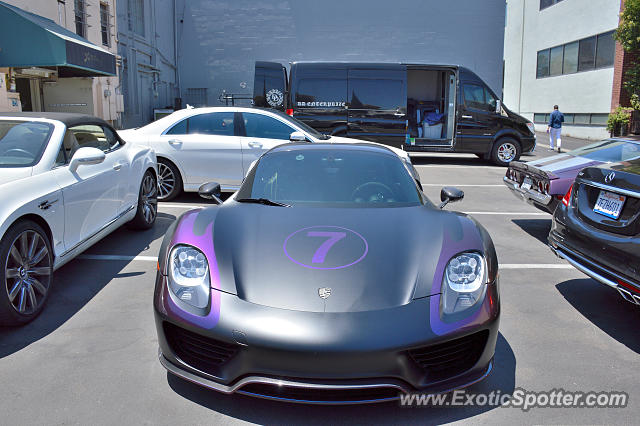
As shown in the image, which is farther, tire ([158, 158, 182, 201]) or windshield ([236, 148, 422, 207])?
tire ([158, 158, 182, 201])

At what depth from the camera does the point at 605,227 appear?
13.5 feet

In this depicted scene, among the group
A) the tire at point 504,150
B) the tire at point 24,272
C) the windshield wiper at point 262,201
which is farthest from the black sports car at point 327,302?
the tire at point 504,150

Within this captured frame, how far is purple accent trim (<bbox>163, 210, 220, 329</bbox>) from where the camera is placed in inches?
105

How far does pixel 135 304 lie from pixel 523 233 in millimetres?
4927

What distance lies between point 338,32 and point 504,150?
1345 cm

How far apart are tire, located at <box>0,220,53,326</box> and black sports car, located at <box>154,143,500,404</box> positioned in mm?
1146

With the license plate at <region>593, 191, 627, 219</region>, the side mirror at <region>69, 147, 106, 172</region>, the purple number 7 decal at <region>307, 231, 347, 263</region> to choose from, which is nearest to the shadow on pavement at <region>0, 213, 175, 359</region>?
the side mirror at <region>69, 147, 106, 172</region>

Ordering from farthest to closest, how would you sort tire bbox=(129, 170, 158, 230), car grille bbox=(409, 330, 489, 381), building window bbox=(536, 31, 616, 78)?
building window bbox=(536, 31, 616, 78)
tire bbox=(129, 170, 158, 230)
car grille bbox=(409, 330, 489, 381)

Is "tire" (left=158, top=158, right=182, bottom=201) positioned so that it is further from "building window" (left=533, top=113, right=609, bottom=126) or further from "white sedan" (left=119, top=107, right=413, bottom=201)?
"building window" (left=533, top=113, right=609, bottom=126)

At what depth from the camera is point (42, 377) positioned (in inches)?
120

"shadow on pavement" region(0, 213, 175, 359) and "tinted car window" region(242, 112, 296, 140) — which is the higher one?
"tinted car window" region(242, 112, 296, 140)

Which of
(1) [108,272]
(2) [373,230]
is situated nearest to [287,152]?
(2) [373,230]

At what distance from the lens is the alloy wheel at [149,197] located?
6355mm

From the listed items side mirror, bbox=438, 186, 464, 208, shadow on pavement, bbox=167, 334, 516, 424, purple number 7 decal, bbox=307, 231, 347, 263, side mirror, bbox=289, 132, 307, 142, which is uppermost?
side mirror, bbox=289, 132, 307, 142
